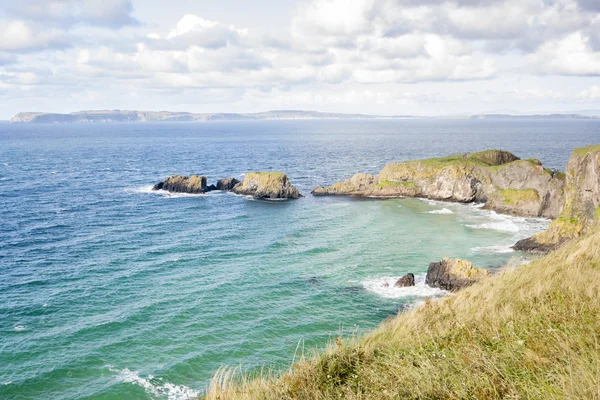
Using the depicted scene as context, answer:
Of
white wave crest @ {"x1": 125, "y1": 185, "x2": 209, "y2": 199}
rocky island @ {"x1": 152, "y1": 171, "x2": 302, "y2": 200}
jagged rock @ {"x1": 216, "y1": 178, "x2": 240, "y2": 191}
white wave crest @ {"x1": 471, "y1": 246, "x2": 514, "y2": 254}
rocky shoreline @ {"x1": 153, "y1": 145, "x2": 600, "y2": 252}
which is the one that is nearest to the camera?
white wave crest @ {"x1": 471, "y1": 246, "x2": 514, "y2": 254}

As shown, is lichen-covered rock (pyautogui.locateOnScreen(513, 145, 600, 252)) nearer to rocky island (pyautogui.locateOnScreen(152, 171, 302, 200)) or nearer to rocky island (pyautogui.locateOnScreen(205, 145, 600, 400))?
rocky island (pyautogui.locateOnScreen(205, 145, 600, 400))

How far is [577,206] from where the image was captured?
51.8 m

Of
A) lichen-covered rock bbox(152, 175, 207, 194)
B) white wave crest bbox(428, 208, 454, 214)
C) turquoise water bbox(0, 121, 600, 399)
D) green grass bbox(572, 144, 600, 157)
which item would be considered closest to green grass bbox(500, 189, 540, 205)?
turquoise water bbox(0, 121, 600, 399)

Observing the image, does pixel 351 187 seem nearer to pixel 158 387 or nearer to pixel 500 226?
pixel 500 226

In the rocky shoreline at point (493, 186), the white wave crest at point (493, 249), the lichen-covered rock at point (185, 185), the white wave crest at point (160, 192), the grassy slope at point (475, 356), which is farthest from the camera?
the lichen-covered rock at point (185, 185)

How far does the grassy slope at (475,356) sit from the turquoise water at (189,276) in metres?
5.77

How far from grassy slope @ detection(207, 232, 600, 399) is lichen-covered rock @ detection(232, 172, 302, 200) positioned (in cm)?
6927

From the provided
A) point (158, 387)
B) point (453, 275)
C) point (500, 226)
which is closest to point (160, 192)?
point (500, 226)

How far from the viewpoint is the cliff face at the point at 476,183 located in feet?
220

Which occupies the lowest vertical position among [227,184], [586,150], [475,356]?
[227,184]

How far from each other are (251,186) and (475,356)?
7823 centimetres

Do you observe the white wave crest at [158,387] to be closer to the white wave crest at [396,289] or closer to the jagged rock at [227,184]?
the white wave crest at [396,289]

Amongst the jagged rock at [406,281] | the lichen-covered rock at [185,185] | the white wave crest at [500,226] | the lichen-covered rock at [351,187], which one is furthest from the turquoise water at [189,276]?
the lichen-covered rock at [351,187]

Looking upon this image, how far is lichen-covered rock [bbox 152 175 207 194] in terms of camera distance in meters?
87.0
